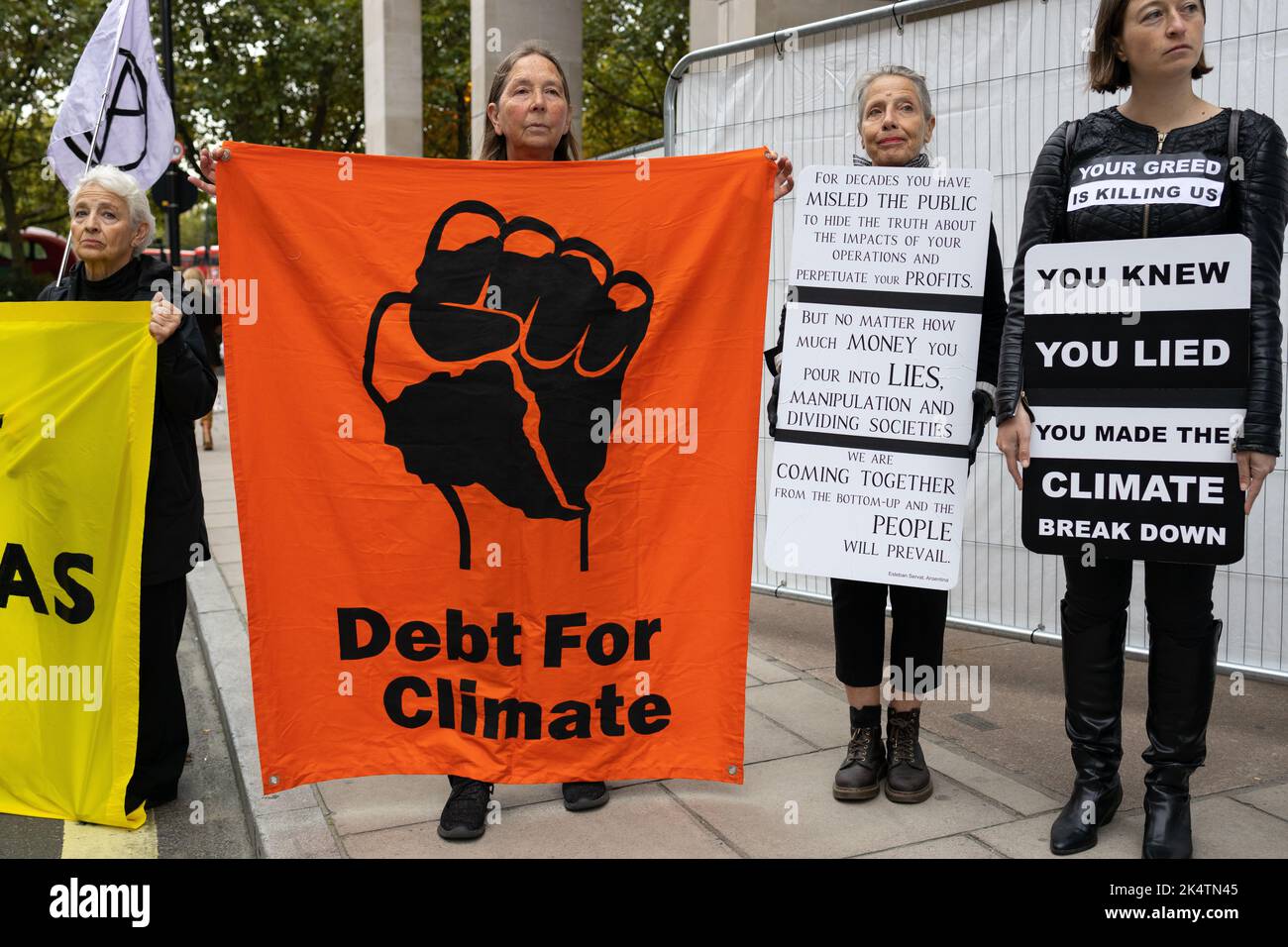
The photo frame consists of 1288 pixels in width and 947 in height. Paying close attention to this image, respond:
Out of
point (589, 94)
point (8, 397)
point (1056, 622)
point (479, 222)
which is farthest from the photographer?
point (589, 94)

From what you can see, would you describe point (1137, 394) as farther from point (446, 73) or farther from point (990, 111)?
point (446, 73)

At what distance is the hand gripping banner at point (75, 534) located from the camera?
3.76m

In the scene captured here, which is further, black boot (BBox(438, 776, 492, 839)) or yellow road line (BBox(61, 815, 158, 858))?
yellow road line (BBox(61, 815, 158, 858))

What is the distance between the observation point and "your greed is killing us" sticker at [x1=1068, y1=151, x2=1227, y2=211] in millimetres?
3088

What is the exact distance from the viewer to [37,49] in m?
26.6

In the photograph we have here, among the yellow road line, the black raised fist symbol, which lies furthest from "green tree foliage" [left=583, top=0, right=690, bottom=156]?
the yellow road line

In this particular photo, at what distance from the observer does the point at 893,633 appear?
3635mm

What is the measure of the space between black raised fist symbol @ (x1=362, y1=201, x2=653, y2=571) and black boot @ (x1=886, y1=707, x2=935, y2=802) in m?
1.22

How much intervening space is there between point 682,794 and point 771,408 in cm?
127

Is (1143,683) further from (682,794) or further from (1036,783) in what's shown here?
(682,794)

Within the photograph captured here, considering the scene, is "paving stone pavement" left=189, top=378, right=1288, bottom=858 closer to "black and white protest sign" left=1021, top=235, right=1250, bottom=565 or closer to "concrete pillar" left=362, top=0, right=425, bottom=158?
"black and white protest sign" left=1021, top=235, right=1250, bottom=565

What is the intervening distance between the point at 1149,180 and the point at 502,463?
194 cm

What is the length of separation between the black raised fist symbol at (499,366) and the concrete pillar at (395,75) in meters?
14.2

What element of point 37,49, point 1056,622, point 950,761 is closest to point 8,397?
point 950,761
